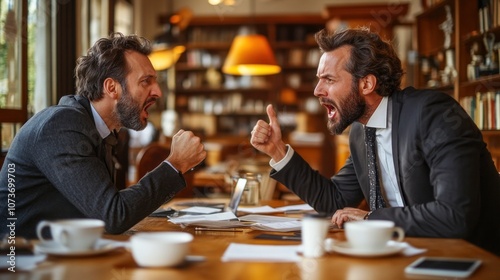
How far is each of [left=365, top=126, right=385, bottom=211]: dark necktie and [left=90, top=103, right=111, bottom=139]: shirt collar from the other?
2.92ft

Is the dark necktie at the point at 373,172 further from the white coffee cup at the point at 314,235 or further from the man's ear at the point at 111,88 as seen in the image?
the man's ear at the point at 111,88

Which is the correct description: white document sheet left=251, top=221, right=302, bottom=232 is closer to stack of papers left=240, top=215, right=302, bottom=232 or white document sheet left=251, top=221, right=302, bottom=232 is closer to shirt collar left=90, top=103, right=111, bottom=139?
stack of papers left=240, top=215, right=302, bottom=232

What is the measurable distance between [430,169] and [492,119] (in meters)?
2.74

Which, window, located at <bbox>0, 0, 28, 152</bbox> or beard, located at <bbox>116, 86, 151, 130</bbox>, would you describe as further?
window, located at <bbox>0, 0, 28, 152</bbox>

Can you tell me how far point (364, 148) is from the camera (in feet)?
7.05

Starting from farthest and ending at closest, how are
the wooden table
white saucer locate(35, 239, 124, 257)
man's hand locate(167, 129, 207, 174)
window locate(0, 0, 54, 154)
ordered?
window locate(0, 0, 54, 154) → man's hand locate(167, 129, 207, 174) → white saucer locate(35, 239, 124, 257) → the wooden table

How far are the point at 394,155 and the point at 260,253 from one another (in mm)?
726

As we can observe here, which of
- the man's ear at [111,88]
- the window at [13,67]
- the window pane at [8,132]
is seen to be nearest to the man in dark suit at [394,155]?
the man's ear at [111,88]

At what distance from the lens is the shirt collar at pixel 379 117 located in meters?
2.09

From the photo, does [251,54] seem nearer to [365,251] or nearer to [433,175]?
[433,175]

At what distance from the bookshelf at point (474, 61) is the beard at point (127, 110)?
8.92 ft

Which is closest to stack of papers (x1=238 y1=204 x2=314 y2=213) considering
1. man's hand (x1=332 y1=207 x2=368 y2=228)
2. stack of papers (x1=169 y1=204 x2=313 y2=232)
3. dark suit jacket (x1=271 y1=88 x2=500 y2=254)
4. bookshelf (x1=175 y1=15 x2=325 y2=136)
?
stack of papers (x1=169 y1=204 x2=313 y2=232)

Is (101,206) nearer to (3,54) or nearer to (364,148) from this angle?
(364,148)

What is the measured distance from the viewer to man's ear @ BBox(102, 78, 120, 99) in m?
2.13
